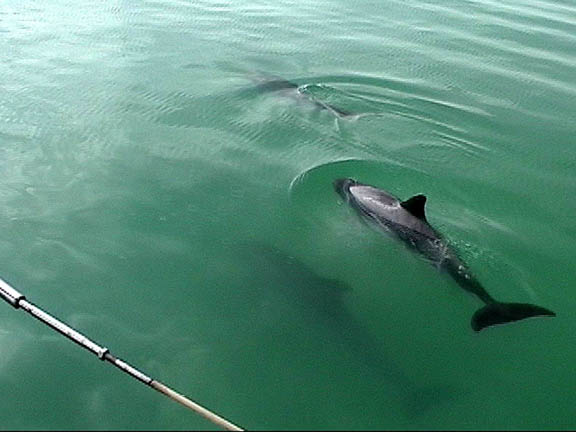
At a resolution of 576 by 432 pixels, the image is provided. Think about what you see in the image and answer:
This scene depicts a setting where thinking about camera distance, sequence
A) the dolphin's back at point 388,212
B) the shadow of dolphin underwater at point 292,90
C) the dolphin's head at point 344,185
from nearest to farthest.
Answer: the dolphin's back at point 388,212 < the dolphin's head at point 344,185 < the shadow of dolphin underwater at point 292,90

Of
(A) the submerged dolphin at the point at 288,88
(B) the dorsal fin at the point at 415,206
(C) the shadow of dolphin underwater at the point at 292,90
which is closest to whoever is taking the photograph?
(B) the dorsal fin at the point at 415,206

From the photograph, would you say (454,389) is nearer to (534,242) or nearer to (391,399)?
(391,399)

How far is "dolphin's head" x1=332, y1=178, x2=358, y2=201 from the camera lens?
12.4 meters

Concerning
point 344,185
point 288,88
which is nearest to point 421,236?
point 344,185

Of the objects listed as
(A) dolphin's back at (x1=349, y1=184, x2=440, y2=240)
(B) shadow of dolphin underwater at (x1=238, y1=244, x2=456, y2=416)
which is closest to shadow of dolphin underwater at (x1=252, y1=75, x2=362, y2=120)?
(A) dolphin's back at (x1=349, y1=184, x2=440, y2=240)

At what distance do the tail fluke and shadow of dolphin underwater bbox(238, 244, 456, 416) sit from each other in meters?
1.29

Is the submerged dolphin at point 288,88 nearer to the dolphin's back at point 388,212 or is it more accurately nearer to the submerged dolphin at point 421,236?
the submerged dolphin at point 421,236

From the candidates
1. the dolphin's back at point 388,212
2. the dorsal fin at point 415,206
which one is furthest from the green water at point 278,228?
the dorsal fin at point 415,206

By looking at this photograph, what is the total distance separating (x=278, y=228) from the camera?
11.6m

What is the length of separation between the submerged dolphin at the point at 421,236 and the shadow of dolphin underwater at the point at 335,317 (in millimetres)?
1460

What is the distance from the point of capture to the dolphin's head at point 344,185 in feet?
40.8

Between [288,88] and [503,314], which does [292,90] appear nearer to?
[288,88]

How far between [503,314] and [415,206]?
95.0 inches

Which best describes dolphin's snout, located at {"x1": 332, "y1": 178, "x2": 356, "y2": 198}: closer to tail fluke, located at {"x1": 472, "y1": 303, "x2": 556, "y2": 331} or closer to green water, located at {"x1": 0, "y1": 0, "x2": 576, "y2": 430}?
green water, located at {"x1": 0, "y1": 0, "x2": 576, "y2": 430}
